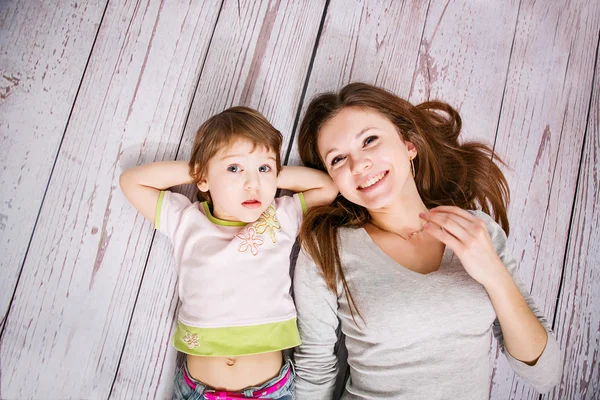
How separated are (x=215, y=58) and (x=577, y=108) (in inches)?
52.9

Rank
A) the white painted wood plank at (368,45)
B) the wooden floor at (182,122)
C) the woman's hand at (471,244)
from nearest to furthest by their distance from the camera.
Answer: the woman's hand at (471,244)
the wooden floor at (182,122)
the white painted wood plank at (368,45)

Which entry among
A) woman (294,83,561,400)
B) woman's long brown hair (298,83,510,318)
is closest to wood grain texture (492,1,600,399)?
woman's long brown hair (298,83,510,318)

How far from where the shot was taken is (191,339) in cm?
105

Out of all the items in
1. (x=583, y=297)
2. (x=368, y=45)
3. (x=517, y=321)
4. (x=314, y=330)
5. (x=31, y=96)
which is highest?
(x=368, y=45)

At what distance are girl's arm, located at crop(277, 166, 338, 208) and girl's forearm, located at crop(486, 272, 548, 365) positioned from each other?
0.52 m

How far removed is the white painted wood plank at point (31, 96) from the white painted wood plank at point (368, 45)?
749 millimetres

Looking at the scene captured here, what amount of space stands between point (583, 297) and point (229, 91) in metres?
1.46

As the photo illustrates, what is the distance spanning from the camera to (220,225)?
1.13 meters

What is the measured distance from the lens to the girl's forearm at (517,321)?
39.3 inches

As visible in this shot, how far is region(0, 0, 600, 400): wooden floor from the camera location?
1.18 meters

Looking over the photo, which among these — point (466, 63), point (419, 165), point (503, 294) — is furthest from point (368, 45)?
point (503, 294)

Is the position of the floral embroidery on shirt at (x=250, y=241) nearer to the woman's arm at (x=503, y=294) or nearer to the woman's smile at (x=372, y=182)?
the woman's smile at (x=372, y=182)

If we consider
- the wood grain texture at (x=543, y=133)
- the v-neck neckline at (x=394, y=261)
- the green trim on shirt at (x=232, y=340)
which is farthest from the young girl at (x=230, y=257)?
the wood grain texture at (x=543, y=133)

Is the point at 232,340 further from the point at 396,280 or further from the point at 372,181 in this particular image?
the point at 372,181
